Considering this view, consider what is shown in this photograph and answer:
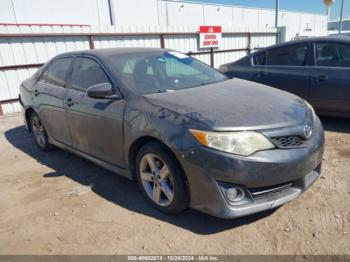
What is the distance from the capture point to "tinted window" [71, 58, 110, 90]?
3402 millimetres

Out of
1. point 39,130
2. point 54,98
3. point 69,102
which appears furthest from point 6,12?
point 69,102

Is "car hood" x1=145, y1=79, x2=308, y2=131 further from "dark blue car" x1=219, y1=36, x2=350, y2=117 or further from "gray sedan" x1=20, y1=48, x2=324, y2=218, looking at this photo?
"dark blue car" x1=219, y1=36, x2=350, y2=117

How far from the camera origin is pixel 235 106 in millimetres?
2695

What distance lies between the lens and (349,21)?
53281mm

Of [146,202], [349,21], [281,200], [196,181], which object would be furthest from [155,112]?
[349,21]

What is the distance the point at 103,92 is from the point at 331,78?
Result: 3622 millimetres

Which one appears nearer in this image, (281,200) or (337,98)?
(281,200)

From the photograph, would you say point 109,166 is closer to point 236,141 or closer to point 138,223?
point 138,223

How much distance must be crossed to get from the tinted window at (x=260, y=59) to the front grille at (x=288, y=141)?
3421 millimetres

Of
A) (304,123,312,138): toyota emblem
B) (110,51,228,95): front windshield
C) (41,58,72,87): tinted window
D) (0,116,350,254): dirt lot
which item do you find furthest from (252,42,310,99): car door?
(41,58,72,87): tinted window

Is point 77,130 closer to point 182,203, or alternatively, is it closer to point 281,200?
point 182,203

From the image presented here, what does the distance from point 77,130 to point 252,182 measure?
2.27 metres

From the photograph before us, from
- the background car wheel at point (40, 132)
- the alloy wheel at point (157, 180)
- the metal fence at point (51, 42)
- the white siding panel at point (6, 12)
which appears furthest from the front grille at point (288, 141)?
the white siding panel at point (6, 12)

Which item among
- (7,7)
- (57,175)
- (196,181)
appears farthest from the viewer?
(7,7)
